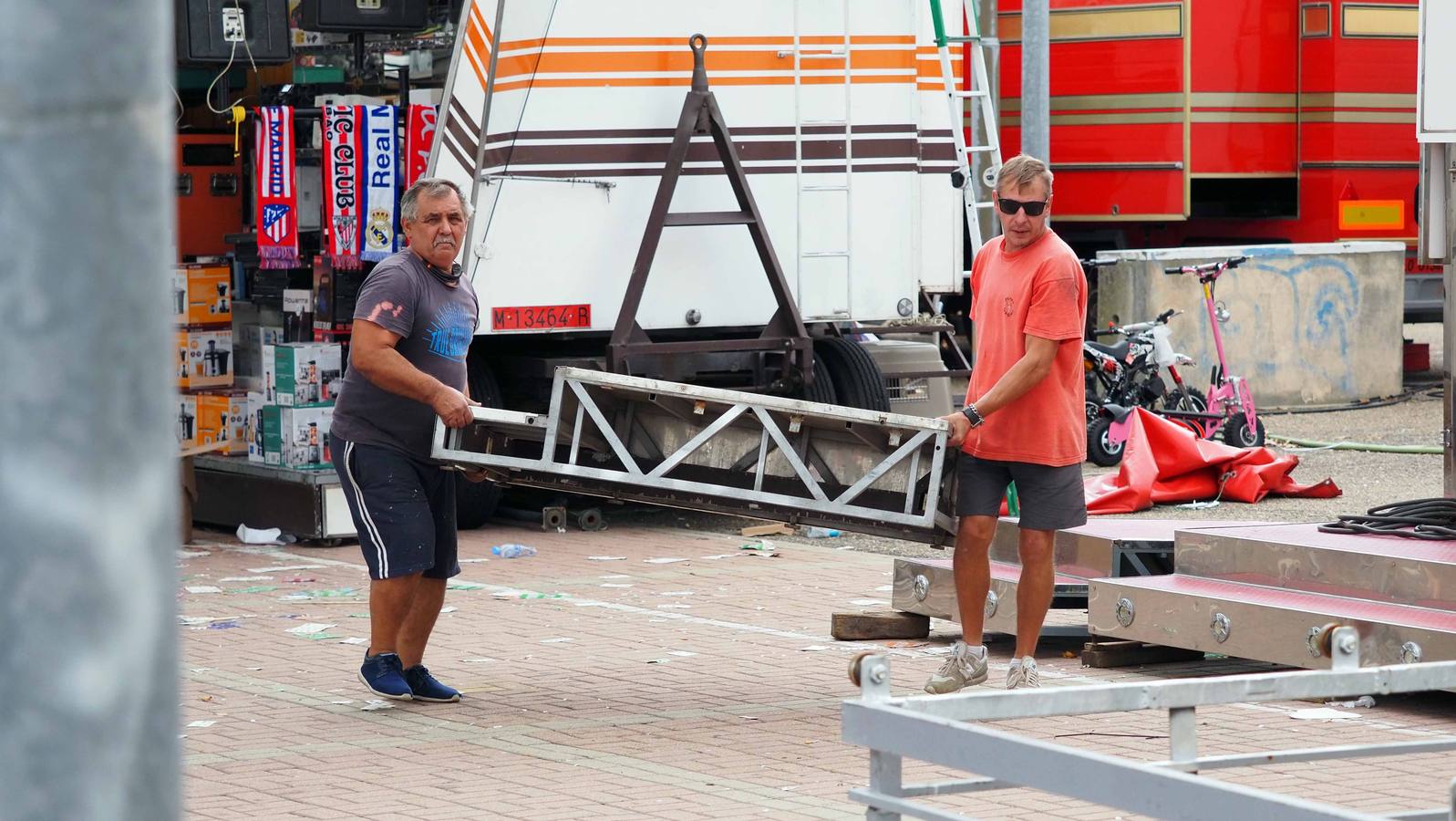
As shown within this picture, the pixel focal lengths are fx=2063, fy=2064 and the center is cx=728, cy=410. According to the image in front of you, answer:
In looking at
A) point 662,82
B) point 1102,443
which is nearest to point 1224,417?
point 1102,443

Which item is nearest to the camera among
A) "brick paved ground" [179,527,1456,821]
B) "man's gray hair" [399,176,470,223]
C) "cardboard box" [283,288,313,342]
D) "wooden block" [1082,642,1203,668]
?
"brick paved ground" [179,527,1456,821]

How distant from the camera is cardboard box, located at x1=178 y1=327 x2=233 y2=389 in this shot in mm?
12586

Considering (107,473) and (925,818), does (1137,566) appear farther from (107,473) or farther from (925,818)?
(107,473)

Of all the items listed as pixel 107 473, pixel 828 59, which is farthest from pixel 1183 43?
pixel 107 473

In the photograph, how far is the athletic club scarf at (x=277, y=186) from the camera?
11.6 m

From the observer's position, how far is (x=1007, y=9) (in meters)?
17.7

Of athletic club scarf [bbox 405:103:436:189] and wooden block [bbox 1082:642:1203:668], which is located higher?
athletic club scarf [bbox 405:103:436:189]

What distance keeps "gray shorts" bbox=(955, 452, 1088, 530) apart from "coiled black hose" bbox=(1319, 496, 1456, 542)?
4.25 feet

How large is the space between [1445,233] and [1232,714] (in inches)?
98.0

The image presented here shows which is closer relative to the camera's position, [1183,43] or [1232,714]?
[1232,714]

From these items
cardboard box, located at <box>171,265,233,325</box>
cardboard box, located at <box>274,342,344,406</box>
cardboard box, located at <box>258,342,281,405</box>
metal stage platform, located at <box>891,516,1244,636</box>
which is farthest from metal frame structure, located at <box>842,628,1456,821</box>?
cardboard box, located at <box>171,265,233,325</box>

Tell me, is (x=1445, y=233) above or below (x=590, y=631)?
above

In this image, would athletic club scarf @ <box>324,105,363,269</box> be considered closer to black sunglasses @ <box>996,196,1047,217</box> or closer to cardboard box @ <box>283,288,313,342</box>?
cardboard box @ <box>283,288,313,342</box>

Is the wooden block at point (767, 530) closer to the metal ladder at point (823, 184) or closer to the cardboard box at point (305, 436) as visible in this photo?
the metal ladder at point (823, 184)
